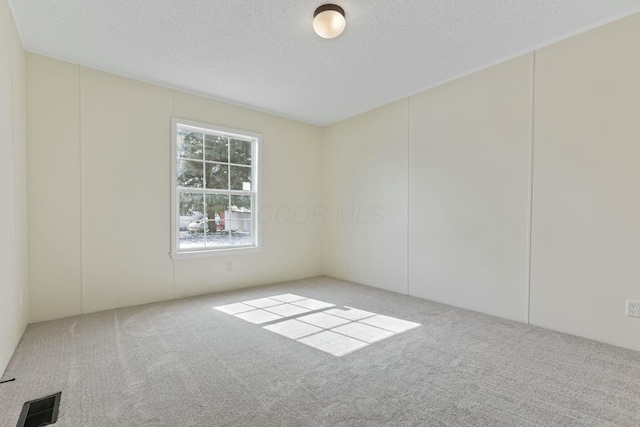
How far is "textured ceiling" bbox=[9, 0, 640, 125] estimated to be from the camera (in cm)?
230

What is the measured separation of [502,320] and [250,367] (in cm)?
247

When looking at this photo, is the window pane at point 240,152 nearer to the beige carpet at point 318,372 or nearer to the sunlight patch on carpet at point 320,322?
the sunlight patch on carpet at point 320,322

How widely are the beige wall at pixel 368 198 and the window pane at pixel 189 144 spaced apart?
2102 mm

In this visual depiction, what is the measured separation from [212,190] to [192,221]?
49 cm

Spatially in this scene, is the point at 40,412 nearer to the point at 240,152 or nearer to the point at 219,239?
the point at 219,239

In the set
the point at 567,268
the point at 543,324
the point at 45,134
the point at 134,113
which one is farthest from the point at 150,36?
the point at 543,324

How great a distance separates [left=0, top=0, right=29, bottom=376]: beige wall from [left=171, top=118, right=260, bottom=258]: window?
1349mm

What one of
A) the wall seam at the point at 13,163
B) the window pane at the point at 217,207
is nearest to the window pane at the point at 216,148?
the window pane at the point at 217,207

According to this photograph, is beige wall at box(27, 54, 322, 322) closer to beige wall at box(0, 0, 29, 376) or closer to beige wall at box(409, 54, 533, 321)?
beige wall at box(0, 0, 29, 376)

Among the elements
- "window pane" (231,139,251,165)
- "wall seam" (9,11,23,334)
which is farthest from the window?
"wall seam" (9,11,23,334)

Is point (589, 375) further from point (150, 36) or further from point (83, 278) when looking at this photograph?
point (83, 278)

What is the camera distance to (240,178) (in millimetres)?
4449

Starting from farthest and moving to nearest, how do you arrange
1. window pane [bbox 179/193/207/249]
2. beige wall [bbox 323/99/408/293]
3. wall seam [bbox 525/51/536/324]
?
beige wall [bbox 323/99/408/293] < window pane [bbox 179/193/207/249] < wall seam [bbox 525/51/536/324]

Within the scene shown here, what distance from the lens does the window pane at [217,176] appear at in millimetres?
4141
